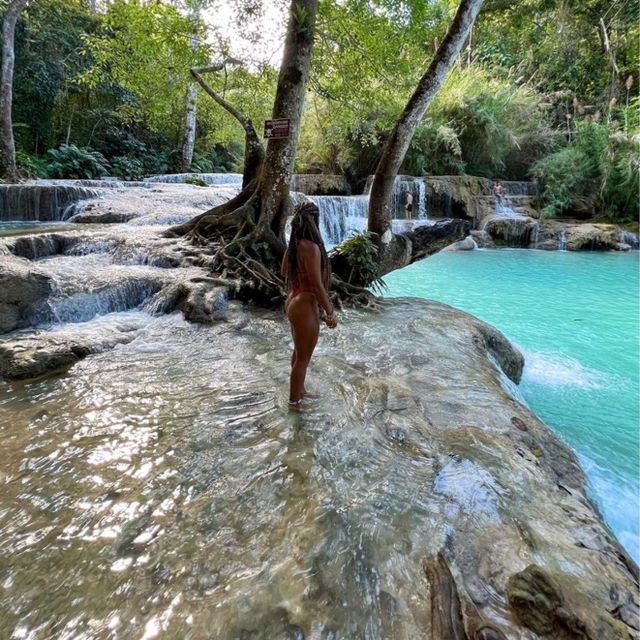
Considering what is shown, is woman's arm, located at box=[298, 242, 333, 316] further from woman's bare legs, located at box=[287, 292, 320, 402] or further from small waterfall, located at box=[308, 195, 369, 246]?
small waterfall, located at box=[308, 195, 369, 246]

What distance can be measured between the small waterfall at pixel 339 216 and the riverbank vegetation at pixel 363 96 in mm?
2236

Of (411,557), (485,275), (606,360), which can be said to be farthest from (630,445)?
(485,275)

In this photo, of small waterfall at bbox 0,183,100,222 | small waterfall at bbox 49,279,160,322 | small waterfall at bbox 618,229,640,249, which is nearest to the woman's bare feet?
small waterfall at bbox 49,279,160,322

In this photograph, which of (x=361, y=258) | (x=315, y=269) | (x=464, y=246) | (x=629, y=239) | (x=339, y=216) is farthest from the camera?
(x=464, y=246)

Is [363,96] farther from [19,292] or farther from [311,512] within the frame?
[311,512]

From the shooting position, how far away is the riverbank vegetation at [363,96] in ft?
23.9

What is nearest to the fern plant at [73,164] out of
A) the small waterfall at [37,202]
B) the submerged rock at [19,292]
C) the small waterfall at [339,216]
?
the small waterfall at [37,202]

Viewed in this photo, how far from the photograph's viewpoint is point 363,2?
21.2 feet

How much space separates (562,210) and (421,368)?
17.5 metres

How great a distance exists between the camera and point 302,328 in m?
2.96

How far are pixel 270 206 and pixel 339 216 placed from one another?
23.8ft

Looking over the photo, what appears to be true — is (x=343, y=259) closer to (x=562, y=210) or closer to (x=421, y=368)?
(x=421, y=368)

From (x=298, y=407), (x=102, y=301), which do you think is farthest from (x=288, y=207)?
(x=298, y=407)

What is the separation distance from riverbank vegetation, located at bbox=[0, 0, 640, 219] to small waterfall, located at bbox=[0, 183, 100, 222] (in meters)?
2.74
